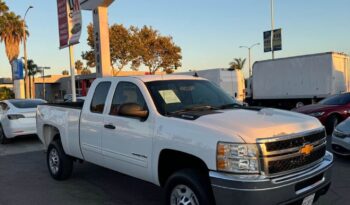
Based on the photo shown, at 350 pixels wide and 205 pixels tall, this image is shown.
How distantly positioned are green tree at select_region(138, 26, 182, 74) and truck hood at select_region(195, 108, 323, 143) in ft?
136

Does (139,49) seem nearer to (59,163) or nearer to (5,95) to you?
(5,95)

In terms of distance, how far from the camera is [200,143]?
413 cm

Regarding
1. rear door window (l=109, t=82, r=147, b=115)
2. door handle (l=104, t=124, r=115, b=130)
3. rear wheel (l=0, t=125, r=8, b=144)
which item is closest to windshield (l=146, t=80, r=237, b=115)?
rear door window (l=109, t=82, r=147, b=115)

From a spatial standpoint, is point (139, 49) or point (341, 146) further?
point (139, 49)

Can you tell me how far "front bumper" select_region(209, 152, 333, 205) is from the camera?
377 cm

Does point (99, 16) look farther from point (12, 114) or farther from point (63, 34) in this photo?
point (12, 114)

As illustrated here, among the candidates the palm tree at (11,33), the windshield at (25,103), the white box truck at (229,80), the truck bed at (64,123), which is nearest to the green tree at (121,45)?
the palm tree at (11,33)

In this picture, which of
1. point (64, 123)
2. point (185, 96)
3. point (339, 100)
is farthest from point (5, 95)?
point (185, 96)

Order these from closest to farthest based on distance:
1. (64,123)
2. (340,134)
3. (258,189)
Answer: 1. (258,189)
2. (64,123)
3. (340,134)

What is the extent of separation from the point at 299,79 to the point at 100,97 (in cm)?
1762

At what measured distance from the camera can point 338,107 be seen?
1188 centimetres

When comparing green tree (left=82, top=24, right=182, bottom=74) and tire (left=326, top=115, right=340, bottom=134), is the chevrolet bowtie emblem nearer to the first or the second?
tire (left=326, top=115, right=340, bottom=134)

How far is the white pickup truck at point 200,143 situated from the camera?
388cm

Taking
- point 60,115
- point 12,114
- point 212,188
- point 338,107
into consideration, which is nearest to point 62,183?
point 60,115
